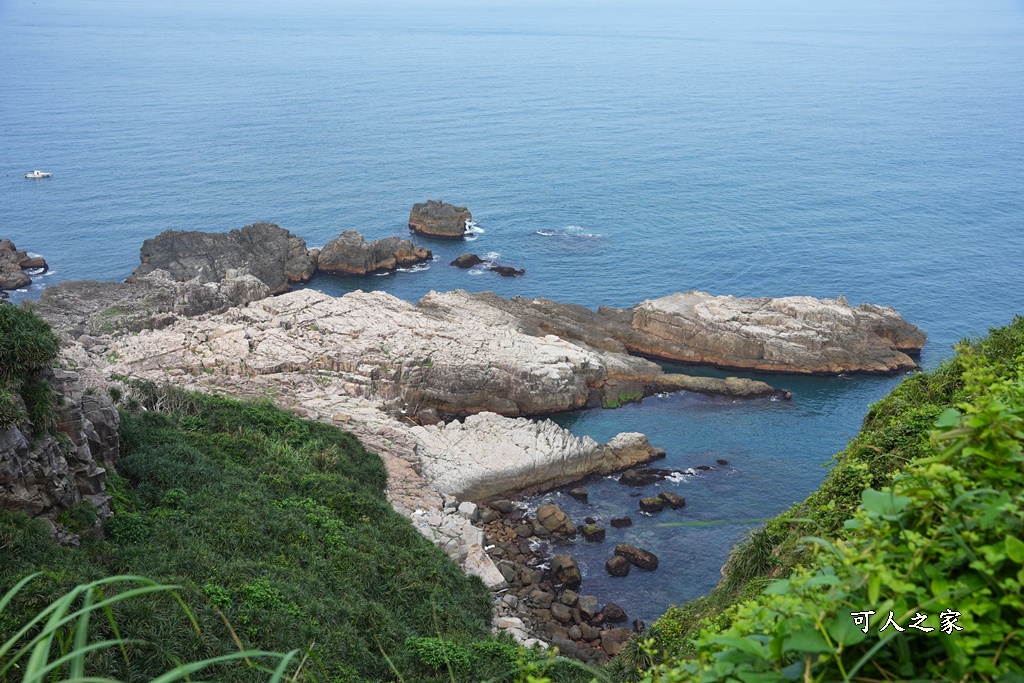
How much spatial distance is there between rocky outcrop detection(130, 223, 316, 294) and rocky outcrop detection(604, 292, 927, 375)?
3035cm

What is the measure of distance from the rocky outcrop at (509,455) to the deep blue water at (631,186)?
7.02ft

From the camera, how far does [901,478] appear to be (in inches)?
205

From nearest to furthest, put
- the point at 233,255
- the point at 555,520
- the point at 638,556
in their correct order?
1. the point at 638,556
2. the point at 555,520
3. the point at 233,255

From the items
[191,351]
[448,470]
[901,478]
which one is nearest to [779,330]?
[448,470]

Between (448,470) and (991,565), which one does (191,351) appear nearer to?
(448,470)

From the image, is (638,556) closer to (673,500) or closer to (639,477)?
(673,500)

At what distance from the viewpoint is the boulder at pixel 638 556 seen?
3453 centimetres

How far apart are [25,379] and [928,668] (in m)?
22.9

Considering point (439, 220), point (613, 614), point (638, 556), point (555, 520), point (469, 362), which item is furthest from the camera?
point (439, 220)

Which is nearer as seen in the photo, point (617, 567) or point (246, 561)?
point (246, 561)

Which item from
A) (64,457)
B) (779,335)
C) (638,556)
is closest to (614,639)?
(638,556)

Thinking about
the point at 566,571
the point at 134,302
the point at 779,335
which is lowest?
the point at 566,571

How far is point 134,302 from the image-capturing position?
181ft

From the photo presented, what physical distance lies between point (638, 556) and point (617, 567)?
4.19 ft
